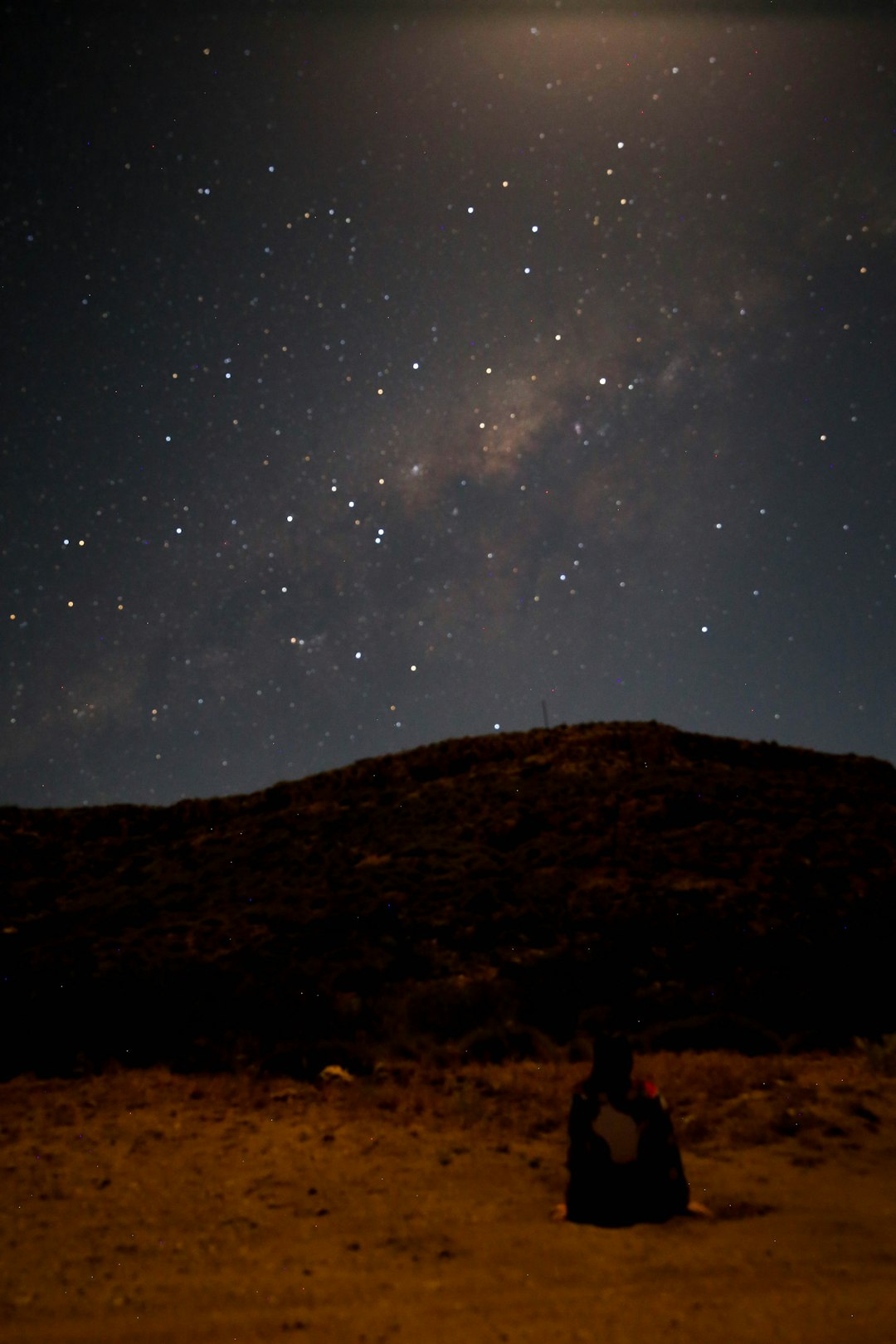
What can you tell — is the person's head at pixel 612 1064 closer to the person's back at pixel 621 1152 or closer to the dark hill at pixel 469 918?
the person's back at pixel 621 1152

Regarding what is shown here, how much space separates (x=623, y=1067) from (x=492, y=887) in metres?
10.6

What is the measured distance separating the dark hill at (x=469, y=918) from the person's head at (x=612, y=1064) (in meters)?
6.65

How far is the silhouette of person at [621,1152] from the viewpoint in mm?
4941

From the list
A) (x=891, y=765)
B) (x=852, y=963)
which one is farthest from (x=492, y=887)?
(x=891, y=765)

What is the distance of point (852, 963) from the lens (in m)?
12.8

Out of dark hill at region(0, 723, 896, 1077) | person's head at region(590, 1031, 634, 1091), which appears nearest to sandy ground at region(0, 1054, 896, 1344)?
person's head at region(590, 1031, 634, 1091)

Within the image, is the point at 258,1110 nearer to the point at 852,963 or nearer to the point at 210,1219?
the point at 210,1219

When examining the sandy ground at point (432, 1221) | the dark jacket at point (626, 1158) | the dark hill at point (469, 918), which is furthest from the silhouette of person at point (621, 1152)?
the dark hill at point (469, 918)

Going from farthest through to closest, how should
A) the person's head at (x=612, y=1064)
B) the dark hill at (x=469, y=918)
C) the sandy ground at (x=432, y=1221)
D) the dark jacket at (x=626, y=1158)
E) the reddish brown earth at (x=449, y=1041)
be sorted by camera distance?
the dark hill at (x=469, y=918) → the person's head at (x=612, y=1064) → the dark jacket at (x=626, y=1158) → the reddish brown earth at (x=449, y=1041) → the sandy ground at (x=432, y=1221)

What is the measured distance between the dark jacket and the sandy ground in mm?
128

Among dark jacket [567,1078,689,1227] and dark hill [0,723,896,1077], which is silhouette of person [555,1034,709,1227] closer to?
dark jacket [567,1078,689,1227]

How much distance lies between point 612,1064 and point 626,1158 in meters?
0.53

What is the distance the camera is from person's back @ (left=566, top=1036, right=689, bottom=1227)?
4938 millimetres

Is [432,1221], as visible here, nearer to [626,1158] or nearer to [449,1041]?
[626,1158]
